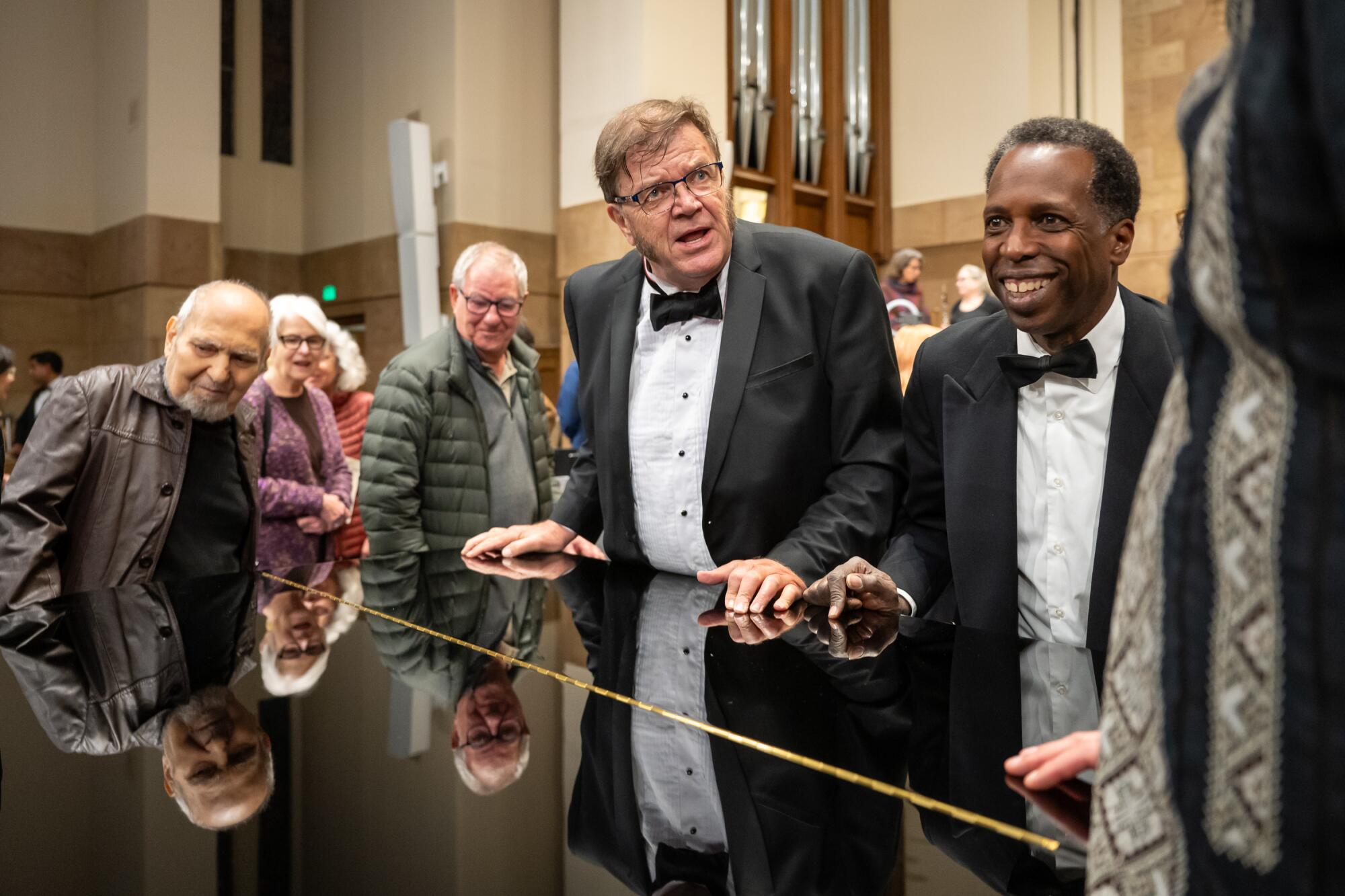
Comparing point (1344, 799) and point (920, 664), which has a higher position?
point (1344, 799)

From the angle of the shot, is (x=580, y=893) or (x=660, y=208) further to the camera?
(x=660, y=208)

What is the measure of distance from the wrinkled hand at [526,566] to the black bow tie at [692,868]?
1389mm

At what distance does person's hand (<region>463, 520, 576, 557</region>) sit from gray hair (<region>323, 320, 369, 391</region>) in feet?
7.64

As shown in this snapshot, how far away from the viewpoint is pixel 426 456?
4023 millimetres

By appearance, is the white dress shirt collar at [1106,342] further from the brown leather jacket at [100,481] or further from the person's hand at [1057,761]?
the brown leather jacket at [100,481]

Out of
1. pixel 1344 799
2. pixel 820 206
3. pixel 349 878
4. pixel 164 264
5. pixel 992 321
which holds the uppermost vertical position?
pixel 820 206

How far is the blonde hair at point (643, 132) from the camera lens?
2514mm

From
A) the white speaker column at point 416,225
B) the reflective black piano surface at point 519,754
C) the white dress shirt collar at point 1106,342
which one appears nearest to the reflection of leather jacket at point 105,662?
the reflective black piano surface at point 519,754

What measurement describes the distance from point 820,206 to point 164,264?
5.60 metres

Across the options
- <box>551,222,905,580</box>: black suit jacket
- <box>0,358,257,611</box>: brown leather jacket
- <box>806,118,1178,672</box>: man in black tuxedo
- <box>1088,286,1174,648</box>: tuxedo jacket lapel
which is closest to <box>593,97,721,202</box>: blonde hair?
<box>551,222,905,580</box>: black suit jacket

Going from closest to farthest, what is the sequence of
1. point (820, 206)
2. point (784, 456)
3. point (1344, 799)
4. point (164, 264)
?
1. point (1344, 799)
2. point (784, 456)
3. point (164, 264)
4. point (820, 206)

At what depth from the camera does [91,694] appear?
66.6 inches

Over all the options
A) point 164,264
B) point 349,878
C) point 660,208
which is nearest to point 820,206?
point 164,264

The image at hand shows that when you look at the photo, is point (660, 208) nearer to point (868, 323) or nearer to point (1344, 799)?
point (868, 323)
